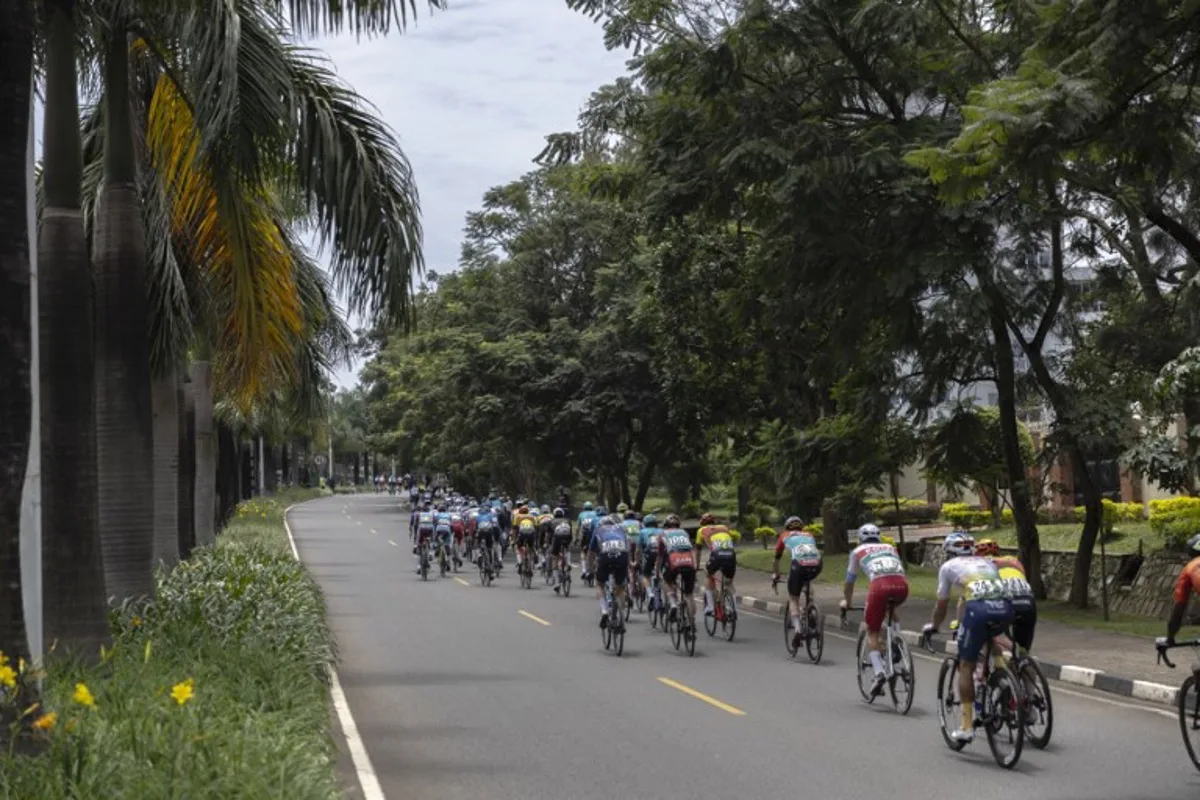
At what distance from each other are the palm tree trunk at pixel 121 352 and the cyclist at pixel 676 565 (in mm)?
8118

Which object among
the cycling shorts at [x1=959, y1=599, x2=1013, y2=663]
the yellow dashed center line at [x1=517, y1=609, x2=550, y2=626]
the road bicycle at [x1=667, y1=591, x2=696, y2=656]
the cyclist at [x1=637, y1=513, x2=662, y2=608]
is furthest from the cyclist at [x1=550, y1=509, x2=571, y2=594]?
the cycling shorts at [x1=959, y1=599, x2=1013, y2=663]

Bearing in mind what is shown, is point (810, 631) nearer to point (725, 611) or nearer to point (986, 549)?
point (725, 611)

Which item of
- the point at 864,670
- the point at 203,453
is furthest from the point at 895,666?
the point at 203,453

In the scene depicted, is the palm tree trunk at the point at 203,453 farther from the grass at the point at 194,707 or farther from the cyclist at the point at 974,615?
the cyclist at the point at 974,615

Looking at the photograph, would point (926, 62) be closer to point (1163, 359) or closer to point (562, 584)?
point (1163, 359)

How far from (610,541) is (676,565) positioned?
3.18 ft

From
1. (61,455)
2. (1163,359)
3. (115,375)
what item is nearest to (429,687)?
(115,375)

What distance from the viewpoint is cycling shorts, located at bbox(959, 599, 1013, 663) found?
10758mm

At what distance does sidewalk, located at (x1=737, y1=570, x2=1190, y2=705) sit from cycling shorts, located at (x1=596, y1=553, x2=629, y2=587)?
13.7ft

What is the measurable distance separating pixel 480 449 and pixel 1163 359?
35654 mm

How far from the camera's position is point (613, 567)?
19.0 m

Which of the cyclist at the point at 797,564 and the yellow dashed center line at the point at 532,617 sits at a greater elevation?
the cyclist at the point at 797,564

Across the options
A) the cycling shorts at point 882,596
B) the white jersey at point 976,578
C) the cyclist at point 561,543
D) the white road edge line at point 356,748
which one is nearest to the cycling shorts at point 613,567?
the white road edge line at point 356,748

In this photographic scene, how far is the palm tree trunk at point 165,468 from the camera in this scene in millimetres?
16594
